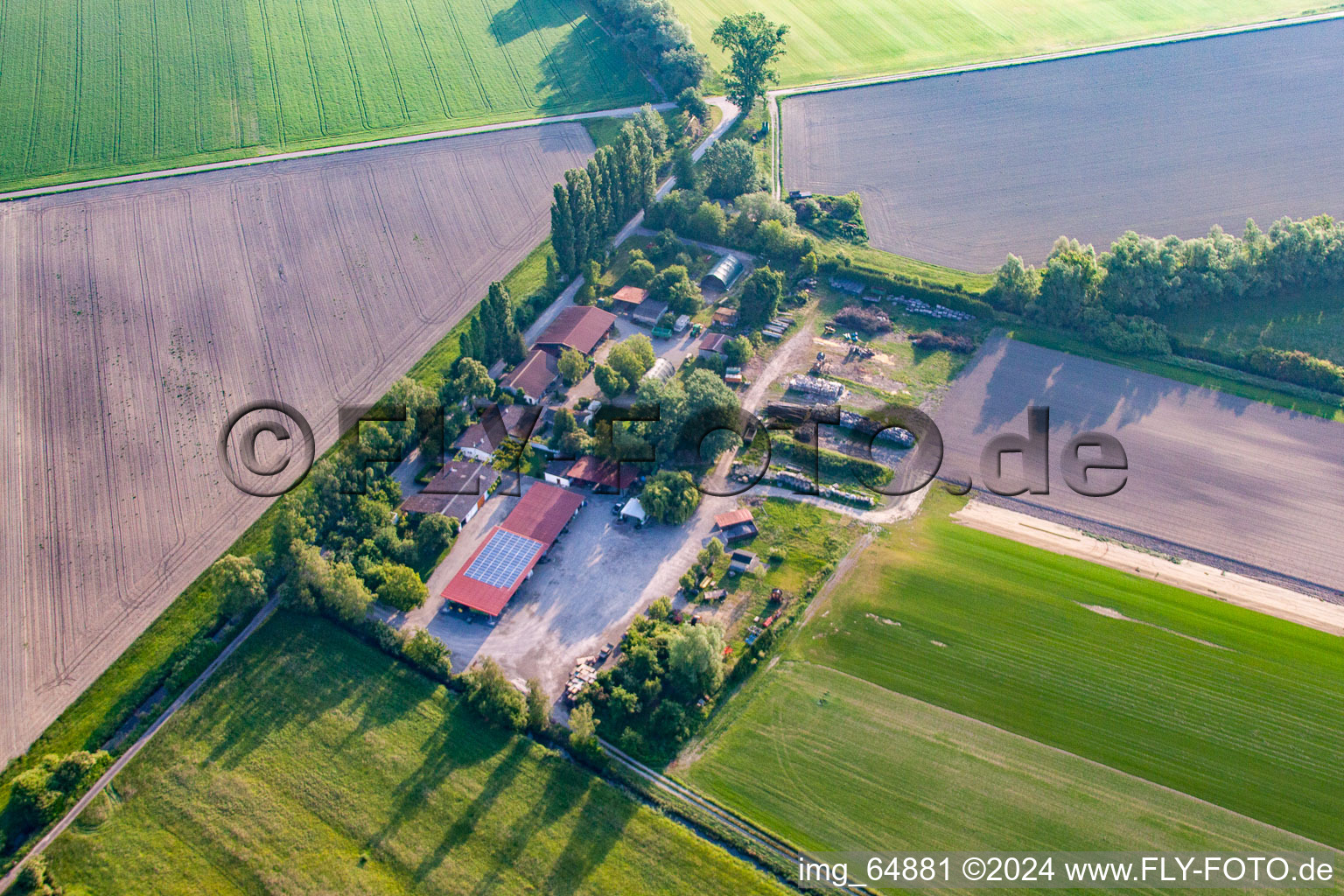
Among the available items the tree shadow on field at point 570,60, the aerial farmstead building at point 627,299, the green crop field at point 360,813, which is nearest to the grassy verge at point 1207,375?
the aerial farmstead building at point 627,299

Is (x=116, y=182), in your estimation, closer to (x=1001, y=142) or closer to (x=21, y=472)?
(x=21, y=472)

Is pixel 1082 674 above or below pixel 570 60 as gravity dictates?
below

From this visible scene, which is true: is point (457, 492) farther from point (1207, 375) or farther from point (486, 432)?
point (1207, 375)

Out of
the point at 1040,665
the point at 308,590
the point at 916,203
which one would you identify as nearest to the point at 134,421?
the point at 308,590

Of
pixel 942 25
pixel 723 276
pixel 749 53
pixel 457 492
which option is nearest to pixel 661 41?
pixel 749 53

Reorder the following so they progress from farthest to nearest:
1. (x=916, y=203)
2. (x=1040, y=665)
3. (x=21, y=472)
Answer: (x=916, y=203) < (x=21, y=472) < (x=1040, y=665)

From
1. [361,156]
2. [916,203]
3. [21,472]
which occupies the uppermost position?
[916,203]

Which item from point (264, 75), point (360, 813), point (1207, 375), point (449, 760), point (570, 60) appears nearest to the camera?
point (360, 813)
